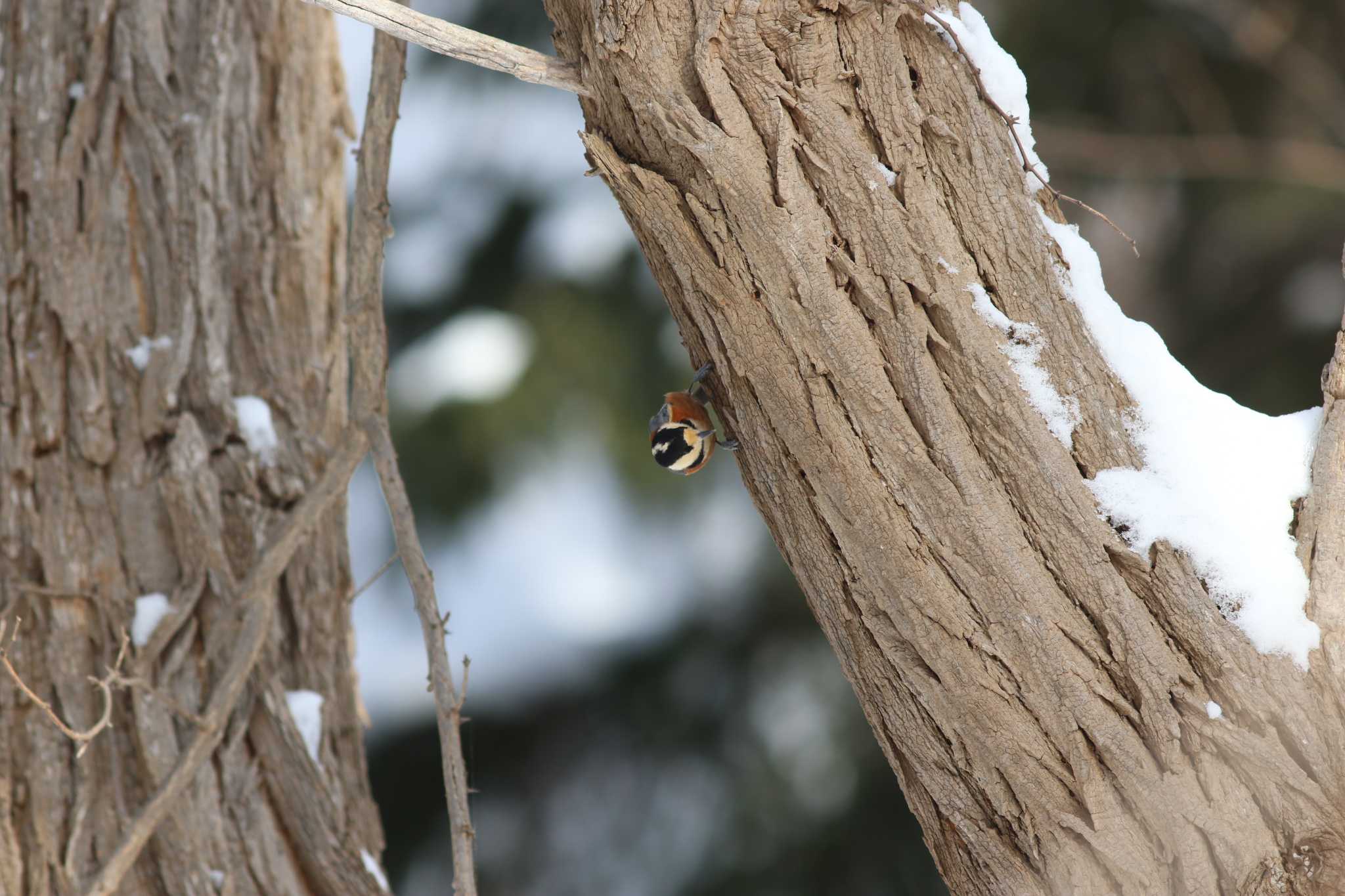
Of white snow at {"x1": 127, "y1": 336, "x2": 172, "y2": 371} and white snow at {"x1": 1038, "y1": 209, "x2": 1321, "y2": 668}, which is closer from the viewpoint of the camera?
white snow at {"x1": 1038, "y1": 209, "x2": 1321, "y2": 668}

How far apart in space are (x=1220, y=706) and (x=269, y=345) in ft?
4.88

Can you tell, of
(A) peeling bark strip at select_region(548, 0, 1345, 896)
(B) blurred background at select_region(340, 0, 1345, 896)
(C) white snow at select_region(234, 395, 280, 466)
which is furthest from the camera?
(B) blurred background at select_region(340, 0, 1345, 896)

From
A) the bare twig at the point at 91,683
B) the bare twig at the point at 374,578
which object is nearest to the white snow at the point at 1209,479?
the bare twig at the point at 374,578

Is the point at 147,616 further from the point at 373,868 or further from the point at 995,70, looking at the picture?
the point at 995,70

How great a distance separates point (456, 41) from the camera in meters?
1.16

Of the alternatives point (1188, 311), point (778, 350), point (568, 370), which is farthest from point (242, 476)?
point (1188, 311)

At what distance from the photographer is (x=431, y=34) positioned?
3.78 feet

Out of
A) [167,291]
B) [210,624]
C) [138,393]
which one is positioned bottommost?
[210,624]

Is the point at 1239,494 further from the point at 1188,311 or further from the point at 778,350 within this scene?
the point at 1188,311

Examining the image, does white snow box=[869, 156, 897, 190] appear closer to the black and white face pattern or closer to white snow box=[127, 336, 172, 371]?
the black and white face pattern

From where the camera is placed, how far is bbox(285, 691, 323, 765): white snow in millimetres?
1817

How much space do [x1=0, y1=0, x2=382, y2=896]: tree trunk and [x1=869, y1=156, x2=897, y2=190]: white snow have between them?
114 cm

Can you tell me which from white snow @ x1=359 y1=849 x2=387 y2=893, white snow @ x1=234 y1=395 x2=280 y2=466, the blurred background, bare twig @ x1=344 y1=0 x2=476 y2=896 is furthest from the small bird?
the blurred background

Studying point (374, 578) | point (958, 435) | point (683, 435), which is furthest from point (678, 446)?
point (958, 435)
